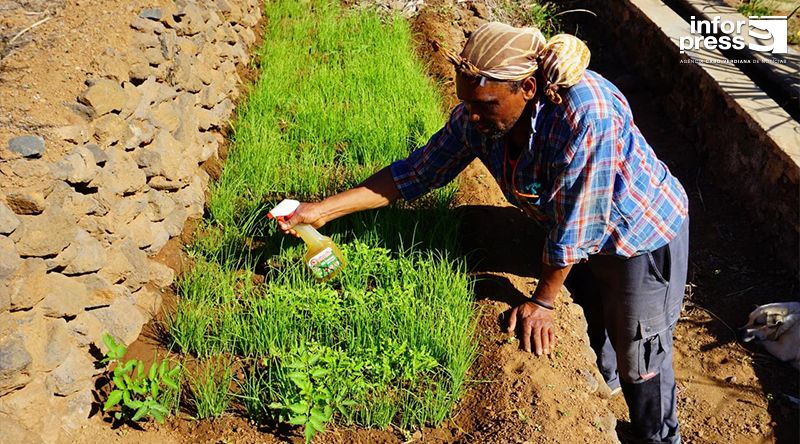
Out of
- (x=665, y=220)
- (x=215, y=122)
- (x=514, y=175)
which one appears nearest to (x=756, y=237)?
(x=665, y=220)

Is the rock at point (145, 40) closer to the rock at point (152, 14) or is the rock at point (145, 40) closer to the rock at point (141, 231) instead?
the rock at point (152, 14)

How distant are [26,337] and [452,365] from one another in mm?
1296

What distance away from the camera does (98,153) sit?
2.71 meters

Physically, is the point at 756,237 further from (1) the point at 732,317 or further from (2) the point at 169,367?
(2) the point at 169,367

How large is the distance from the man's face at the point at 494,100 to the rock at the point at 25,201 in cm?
132

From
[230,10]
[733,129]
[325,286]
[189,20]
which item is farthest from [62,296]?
[733,129]

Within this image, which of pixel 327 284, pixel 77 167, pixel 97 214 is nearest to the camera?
pixel 77 167

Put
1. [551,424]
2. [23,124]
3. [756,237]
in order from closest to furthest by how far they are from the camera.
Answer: [551,424] < [23,124] < [756,237]

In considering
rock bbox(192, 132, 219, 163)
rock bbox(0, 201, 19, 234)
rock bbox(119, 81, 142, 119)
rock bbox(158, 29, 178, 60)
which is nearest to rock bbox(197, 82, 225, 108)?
rock bbox(192, 132, 219, 163)

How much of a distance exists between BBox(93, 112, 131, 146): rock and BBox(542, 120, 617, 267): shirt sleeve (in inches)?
64.2

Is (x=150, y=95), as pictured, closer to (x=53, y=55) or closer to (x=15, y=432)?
(x=53, y=55)

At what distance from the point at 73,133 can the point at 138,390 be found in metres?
0.94

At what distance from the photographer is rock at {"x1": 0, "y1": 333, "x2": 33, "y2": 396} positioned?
2.08 metres

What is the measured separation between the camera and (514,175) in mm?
2398
